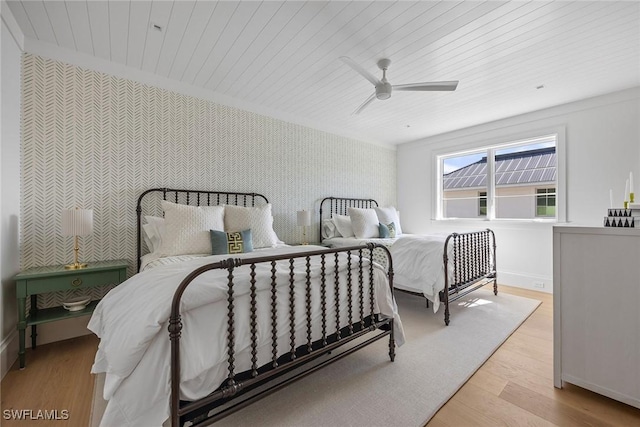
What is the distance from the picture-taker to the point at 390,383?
6.05ft

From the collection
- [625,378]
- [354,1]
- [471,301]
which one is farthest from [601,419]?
[354,1]

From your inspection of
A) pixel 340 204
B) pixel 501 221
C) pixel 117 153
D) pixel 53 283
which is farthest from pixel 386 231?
pixel 53 283

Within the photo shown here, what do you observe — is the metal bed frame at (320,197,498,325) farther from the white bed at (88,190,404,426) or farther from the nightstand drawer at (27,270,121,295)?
the nightstand drawer at (27,270,121,295)

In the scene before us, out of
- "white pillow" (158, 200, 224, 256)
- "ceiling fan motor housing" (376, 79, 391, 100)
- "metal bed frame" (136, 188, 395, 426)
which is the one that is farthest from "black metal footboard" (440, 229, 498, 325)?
"white pillow" (158, 200, 224, 256)

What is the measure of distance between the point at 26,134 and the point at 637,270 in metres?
4.42

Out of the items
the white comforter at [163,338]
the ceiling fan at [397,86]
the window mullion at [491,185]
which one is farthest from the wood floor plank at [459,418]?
the window mullion at [491,185]

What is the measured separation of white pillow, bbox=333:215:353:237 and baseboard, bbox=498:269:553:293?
2.54 meters

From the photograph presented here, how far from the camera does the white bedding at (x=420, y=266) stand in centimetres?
288

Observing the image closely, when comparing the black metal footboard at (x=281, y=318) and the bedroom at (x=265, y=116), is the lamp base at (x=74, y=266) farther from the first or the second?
the black metal footboard at (x=281, y=318)

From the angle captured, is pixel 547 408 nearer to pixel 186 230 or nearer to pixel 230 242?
pixel 230 242

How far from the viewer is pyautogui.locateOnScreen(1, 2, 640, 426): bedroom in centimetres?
214

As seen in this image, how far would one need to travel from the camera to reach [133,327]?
120 cm

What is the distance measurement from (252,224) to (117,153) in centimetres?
150

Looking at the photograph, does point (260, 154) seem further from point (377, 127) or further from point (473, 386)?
point (473, 386)
